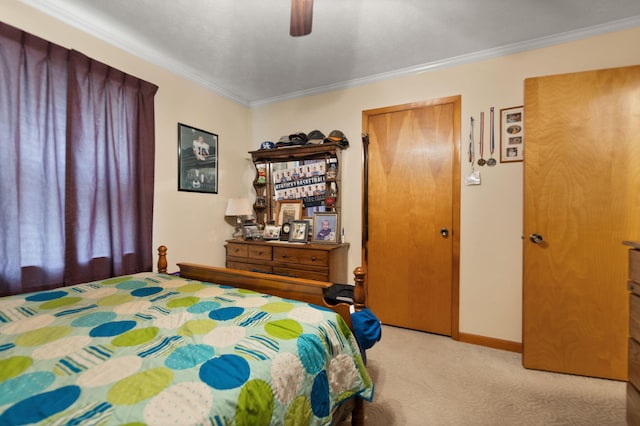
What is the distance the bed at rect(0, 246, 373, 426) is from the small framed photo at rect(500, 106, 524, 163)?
6.21 feet

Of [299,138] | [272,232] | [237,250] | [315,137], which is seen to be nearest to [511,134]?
[315,137]

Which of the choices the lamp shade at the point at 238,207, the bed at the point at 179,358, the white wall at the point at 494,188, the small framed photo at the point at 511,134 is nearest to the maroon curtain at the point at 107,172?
the bed at the point at 179,358

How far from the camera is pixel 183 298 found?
1430 mm

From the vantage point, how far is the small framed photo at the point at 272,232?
3.07m

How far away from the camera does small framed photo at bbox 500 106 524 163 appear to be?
2326 mm

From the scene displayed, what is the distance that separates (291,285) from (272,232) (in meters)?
1.61

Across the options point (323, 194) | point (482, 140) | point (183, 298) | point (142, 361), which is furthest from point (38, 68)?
point (482, 140)

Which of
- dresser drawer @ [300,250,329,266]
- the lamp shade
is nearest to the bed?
dresser drawer @ [300,250,329,266]

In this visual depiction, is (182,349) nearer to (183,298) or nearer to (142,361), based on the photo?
(142,361)

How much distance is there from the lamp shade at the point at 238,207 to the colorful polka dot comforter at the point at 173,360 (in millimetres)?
1681

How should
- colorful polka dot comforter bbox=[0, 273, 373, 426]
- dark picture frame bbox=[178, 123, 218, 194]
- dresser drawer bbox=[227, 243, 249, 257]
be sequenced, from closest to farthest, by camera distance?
1. colorful polka dot comforter bbox=[0, 273, 373, 426]
2. dark picture frame bbox=[178, 123, 218, 194]
3. dresser drawer bbox=[227, 243, 249, 257]

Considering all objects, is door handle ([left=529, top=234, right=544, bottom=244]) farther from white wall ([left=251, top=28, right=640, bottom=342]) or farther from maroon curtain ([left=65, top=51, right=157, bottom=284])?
maroon curtain ([left=65, top=51, right=157, bottom=284])

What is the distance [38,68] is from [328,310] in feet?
7.62

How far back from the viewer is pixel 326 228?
2.95 m
